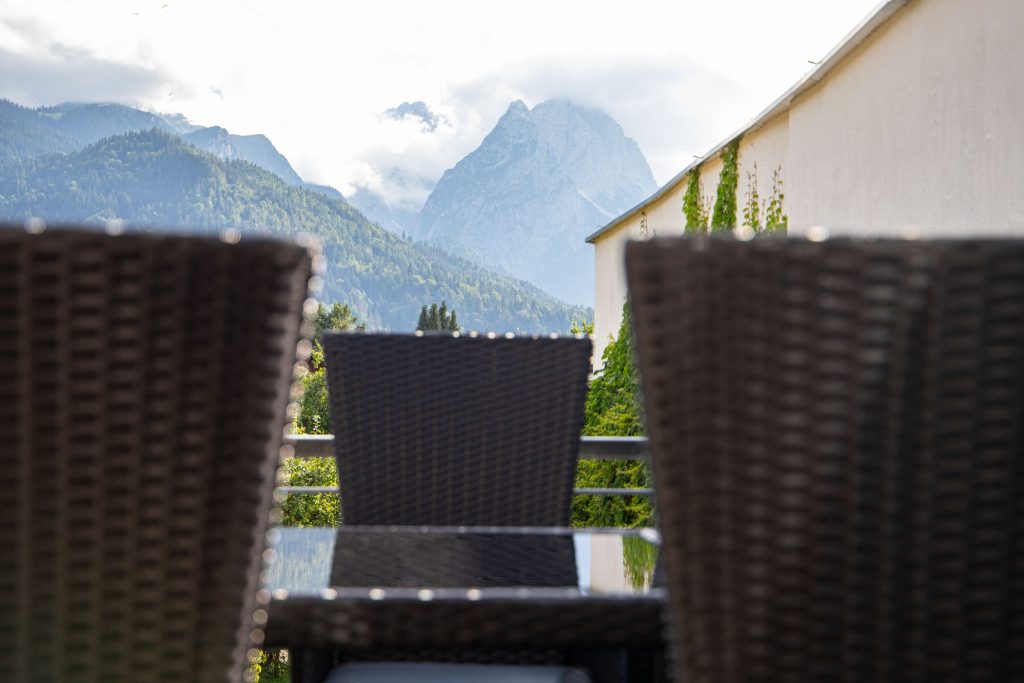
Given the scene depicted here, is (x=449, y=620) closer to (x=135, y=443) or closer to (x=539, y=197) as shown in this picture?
(x=135, y=443)

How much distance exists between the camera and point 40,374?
0.59 meters

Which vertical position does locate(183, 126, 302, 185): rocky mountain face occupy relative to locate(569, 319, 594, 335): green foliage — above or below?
above

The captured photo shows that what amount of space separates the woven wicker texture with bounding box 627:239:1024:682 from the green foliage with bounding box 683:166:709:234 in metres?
7.92

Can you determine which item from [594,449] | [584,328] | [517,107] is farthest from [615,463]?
[517,107]

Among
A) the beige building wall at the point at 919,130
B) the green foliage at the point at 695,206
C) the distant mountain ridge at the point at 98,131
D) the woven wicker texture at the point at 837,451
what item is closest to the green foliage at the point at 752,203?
the beige building wall at the point at 919,130

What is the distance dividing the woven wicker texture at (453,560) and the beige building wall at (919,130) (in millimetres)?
1752

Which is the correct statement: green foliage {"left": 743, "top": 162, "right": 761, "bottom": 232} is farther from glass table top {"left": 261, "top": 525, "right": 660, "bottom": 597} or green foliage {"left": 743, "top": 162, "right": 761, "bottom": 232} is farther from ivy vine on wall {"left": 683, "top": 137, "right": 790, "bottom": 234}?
glass table top {"left": 261, "top": 525, "right": 660, "bottom": 597}

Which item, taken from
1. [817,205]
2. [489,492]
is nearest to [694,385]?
[489,492]

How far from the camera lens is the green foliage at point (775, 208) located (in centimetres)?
643

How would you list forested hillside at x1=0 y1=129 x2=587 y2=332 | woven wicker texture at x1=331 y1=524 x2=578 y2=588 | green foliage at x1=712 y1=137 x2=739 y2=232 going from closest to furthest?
woven wicker texture at x1=331 y1=524 x2=578 y2=588, green foliage at x1=712 y1=137 x2=739 y2=232, forested hillside at x1=0 y1=129 x2=587 y2=332

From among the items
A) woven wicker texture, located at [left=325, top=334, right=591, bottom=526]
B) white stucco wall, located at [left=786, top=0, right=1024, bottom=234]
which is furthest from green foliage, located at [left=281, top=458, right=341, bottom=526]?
woven wicker texture, located at [left=325, top=334, right=591, bottom=526]

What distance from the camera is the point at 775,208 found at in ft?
21.5

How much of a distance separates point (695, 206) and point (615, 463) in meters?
2.50

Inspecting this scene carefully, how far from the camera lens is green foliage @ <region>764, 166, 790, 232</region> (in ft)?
21.1
